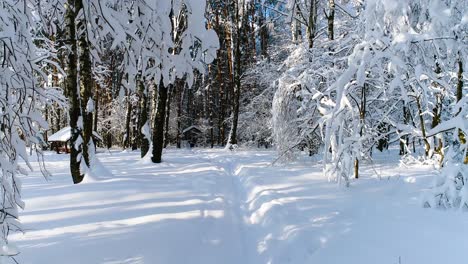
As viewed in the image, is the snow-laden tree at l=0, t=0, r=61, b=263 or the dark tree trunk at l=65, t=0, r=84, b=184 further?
the dark tree trunk at l=65, t=0, r=84, b=184

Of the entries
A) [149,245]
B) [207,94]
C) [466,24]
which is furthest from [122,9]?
[207,94]

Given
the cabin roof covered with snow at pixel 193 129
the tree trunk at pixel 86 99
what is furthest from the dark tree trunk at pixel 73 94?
the cabin roof covered with snow at pixel 193 129

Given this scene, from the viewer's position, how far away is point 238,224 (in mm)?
5934

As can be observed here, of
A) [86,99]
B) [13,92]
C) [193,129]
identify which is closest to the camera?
[13,92]

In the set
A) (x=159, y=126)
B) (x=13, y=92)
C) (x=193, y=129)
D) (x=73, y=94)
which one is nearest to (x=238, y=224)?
(x=13, y=92)

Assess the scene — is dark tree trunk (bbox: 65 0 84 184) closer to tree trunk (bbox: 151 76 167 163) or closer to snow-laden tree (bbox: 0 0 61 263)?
tree trunk (bbox: 151 76 167 163)

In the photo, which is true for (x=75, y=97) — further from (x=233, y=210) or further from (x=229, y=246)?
(x=229, y=246)

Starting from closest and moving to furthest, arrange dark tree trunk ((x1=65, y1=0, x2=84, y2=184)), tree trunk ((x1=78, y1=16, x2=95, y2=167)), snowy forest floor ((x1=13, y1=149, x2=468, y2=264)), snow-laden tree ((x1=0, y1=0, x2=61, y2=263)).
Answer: snow-laden tree ((x1=0, y1=0, x2=61, y2=263)), snowy forest floor ((x1=13, y1=149, x2=468, y2=264)), dark tree trunk ((x1=65, y1=0, x2=84, y2=184)), tree trunk ((x1=78, y1=16, x2=95, y2=167))

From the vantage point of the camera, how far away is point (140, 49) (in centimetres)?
288

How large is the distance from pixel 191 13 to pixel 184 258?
113 inches

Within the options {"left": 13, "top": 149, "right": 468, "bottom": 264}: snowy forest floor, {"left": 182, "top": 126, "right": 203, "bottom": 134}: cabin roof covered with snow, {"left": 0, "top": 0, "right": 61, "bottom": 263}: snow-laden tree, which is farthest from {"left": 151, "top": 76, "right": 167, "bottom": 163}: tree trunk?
→ {"left": 182, "top": 126, "right": 203, "bottom": 134}: cabin roof covered with snow

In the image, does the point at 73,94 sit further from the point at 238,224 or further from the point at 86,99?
the point at 238,224

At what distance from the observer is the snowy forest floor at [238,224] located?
402 centimetres

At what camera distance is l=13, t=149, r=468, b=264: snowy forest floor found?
4.02 metres
